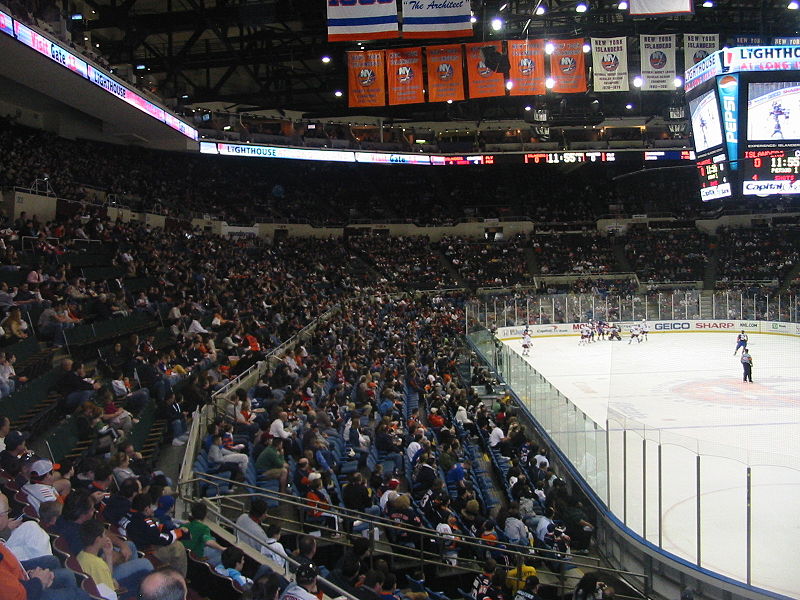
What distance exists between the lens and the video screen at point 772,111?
48.0ft

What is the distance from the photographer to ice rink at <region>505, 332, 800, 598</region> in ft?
22.7

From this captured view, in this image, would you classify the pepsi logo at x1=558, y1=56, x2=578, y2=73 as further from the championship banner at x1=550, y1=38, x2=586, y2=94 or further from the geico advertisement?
the geico advertisement

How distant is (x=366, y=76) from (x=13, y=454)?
1796cm

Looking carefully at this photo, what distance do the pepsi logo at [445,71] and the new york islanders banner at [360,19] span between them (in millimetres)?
4611

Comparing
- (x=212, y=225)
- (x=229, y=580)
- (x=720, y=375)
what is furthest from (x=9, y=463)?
(x=212, y=225)

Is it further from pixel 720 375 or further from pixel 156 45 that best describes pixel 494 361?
pixel 156 45

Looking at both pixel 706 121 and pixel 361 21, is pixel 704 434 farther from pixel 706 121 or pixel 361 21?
pixel 361 21

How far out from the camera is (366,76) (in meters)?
21.0

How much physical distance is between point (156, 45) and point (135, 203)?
27.2 feet

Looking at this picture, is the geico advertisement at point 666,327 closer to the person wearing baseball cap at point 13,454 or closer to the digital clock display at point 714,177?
the digital clock display at point 714,177

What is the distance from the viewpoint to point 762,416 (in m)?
14.8

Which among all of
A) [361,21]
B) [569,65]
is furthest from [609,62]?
[361,21]

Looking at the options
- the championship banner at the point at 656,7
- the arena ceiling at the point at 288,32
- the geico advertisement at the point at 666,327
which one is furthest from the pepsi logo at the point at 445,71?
the geico advertisement at the point at 666,327

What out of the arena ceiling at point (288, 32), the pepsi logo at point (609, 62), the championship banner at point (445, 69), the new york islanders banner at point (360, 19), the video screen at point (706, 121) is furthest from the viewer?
the arena ceiling at point (288, 32)
